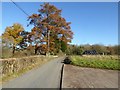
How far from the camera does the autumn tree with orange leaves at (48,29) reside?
5503 centimetres

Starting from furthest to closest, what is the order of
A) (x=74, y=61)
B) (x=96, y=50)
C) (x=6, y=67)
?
(x=96, y=50), (x=74, y=61), (x=6, y=67)

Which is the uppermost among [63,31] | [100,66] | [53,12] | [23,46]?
[53,12]

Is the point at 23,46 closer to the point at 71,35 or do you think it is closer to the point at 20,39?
the point at 20,39

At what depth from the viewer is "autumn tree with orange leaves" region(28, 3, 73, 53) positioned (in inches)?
2167

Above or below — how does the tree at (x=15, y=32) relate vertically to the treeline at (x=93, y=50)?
above

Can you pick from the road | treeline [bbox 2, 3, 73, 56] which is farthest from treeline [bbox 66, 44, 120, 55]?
the road

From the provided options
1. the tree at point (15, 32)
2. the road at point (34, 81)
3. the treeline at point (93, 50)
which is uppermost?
the tree at point (15, 32)

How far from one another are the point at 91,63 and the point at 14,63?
18274 mm

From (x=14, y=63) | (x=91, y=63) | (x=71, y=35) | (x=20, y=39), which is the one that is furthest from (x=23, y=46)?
(x=14, y=63)

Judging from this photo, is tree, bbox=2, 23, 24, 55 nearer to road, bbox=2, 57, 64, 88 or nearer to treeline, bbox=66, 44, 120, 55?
treeline, bbox=66, 44, 120, 55

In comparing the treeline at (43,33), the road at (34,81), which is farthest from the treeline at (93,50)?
the road at (34,81)

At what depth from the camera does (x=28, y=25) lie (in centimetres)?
5800

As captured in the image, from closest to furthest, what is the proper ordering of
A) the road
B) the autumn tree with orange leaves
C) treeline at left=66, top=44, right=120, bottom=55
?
the road → the autumn tree with orange leaves → treeline at left=66, top=44, right=120, bottom=55

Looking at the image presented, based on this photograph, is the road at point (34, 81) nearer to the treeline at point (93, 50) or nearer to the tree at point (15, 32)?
the tree at point (15, 32)
